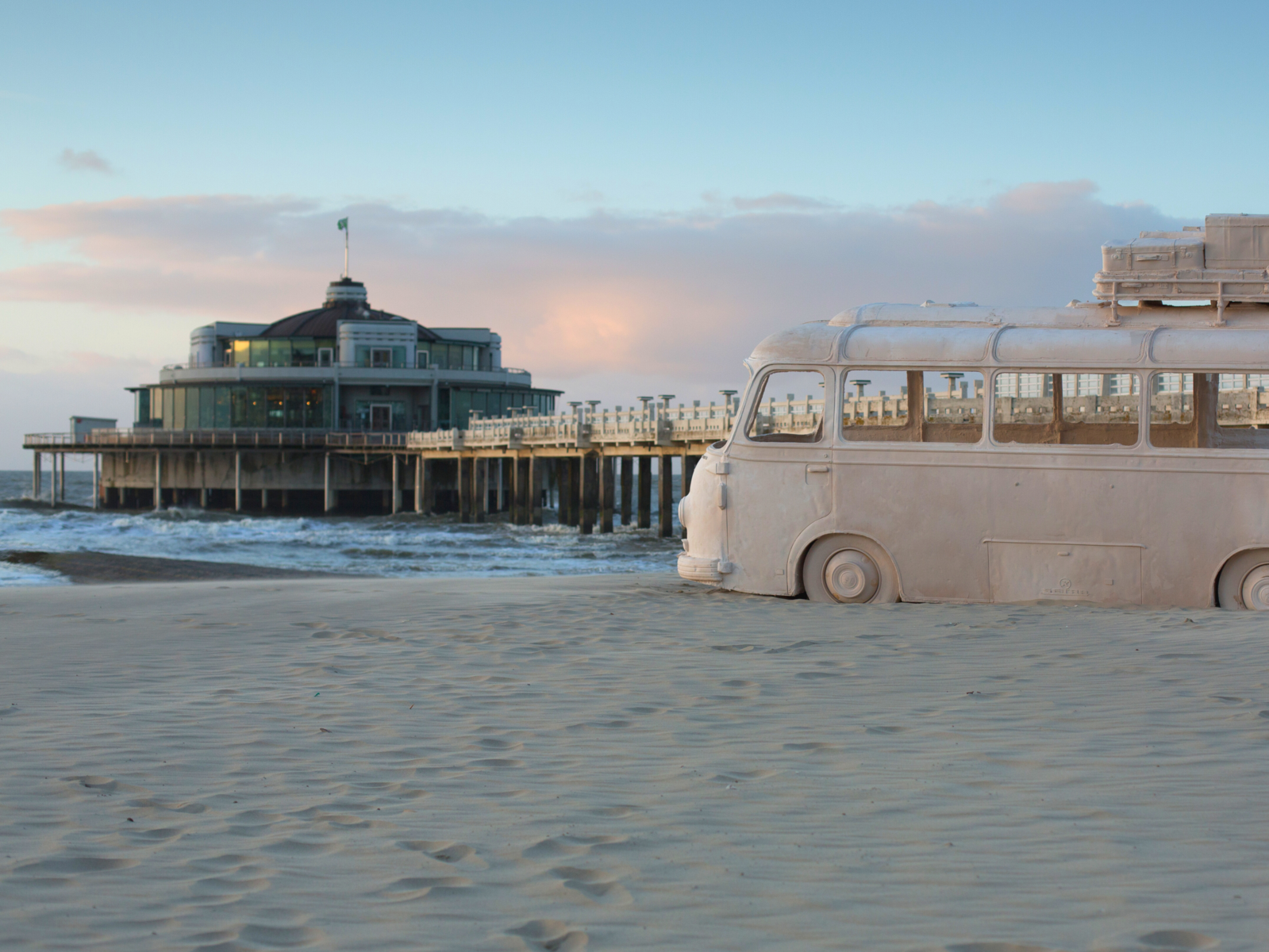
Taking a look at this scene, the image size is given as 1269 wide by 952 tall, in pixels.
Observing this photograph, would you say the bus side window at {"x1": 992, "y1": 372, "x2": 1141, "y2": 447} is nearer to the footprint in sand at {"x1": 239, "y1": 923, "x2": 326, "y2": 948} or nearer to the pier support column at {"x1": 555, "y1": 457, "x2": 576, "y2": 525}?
the footprint in sand at {"x1": 239, "y1": 923, "x2": 326, "y2": 948}

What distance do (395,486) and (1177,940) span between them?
52883mm

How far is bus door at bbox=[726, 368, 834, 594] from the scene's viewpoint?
1077 cm

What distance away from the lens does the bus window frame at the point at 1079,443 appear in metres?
10.1

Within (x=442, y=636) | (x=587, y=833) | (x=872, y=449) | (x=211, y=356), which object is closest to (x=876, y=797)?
(x=587, y=833)

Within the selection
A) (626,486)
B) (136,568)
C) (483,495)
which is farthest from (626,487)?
(136,568)

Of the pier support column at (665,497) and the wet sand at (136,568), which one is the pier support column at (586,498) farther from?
the wet sand at (136,568)

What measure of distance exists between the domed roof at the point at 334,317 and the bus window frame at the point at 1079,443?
5785 centimetres

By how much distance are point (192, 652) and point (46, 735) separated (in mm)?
2782

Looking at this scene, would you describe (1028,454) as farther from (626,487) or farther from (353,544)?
(626,487)

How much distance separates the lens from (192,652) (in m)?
8.38

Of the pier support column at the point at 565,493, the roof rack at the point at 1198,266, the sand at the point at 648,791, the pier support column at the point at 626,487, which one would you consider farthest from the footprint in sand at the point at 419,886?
the pier support column at the point at 565,493

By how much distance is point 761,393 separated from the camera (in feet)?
36.2

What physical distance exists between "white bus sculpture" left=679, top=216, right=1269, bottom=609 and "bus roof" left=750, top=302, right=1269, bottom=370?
0.8 inches

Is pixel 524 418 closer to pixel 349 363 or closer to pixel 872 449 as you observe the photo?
pixel 349 363
